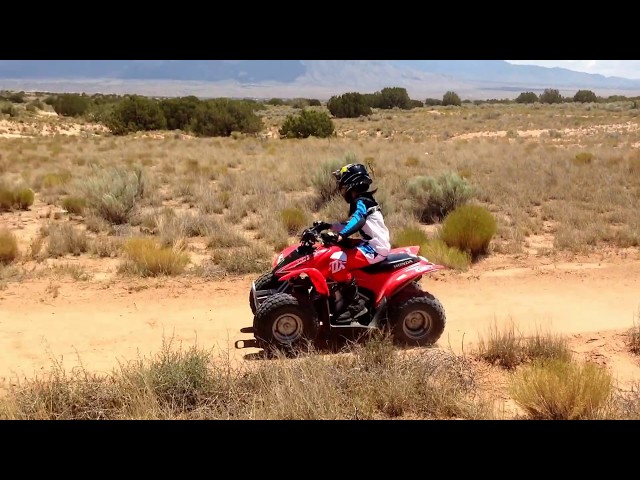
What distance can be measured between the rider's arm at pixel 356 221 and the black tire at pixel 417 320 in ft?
3.23

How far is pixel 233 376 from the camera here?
204 inches

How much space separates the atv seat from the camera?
6105 mm

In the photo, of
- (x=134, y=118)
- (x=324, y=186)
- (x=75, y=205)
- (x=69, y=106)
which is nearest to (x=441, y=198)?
(x=324, y=186)

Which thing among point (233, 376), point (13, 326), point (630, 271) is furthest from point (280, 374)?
point (630, 271)

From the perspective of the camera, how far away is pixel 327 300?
5984mm

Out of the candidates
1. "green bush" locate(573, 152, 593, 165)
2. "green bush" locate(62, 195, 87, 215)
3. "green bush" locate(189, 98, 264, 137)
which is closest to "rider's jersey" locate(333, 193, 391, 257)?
"green bush" locate(62, 195, 87, 215)

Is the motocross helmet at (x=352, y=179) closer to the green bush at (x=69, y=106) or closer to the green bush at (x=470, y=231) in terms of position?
the green bush at (x=470, y=231)

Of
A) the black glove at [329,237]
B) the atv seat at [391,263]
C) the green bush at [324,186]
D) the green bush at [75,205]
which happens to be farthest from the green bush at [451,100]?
the black glove at [329,237]

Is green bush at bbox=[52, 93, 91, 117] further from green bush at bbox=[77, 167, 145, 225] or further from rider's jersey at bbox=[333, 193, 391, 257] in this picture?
rider's jersey at bbox=[333, 193, 391, 257]

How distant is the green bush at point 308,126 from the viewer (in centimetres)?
3806

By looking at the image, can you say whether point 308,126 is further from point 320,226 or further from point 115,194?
point 320,226

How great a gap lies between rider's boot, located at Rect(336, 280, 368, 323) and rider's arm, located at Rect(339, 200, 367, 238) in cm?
60

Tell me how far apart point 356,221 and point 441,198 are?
28.6ft

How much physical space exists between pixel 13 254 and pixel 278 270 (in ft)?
19.9
